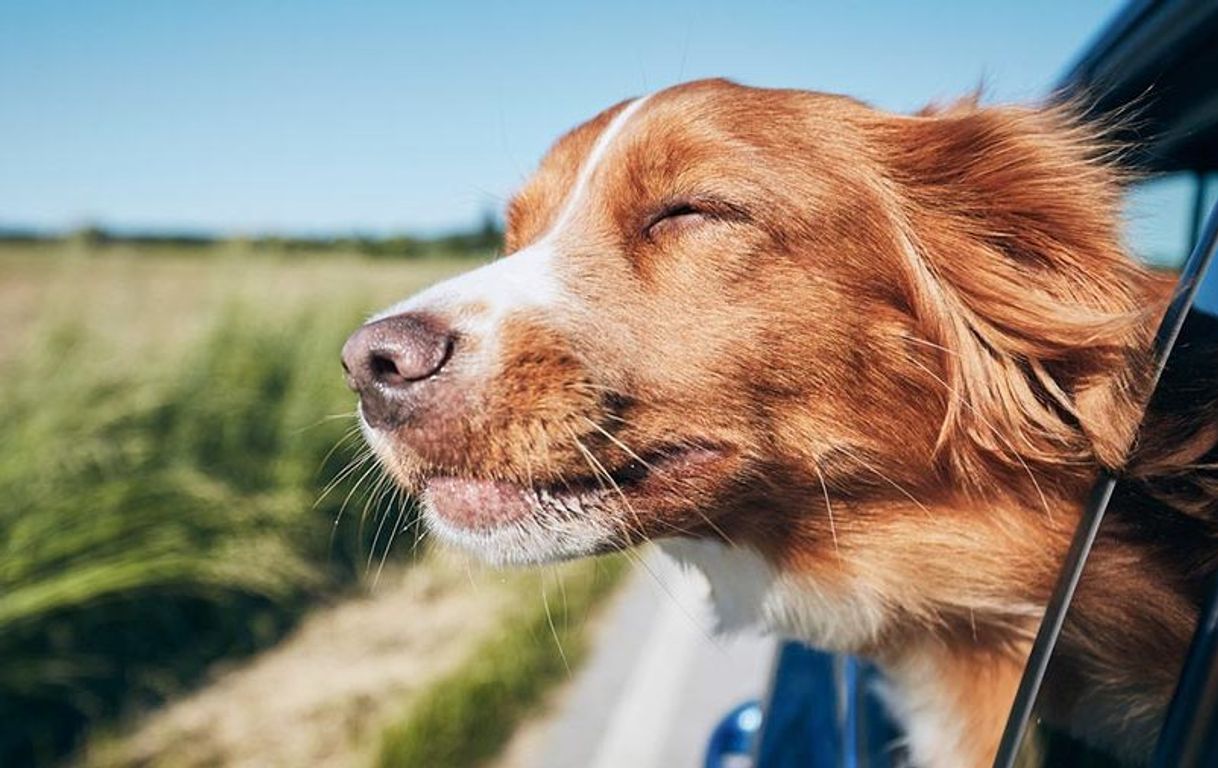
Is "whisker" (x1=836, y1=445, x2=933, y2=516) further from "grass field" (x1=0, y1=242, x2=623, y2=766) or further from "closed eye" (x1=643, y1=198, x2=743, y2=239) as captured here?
"grass field" (x1=0, y1=242, x2=623, y2=766)

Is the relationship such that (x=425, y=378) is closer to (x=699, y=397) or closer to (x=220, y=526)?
(x=699, y=397)

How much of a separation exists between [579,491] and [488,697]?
3474 mm

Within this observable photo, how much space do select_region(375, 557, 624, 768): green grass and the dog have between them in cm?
202

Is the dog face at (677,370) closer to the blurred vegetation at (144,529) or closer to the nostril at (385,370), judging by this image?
the nostril at (385,370)

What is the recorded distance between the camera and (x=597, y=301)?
195cm

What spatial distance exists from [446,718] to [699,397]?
3.34 meters

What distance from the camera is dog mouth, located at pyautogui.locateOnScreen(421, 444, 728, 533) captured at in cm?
183

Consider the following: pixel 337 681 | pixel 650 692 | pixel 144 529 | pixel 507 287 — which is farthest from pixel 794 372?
pixel 144 529

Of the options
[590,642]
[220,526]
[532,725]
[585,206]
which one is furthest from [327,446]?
[585,206]

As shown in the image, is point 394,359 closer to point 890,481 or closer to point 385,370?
point 385,370

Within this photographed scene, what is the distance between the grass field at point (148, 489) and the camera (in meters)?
5.03

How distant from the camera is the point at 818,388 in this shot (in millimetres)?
1878

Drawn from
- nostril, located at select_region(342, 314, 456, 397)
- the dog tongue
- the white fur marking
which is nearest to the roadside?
the white fur marking

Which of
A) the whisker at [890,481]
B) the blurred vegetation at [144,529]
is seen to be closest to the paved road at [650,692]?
the blurred vegetation at [144,529]
